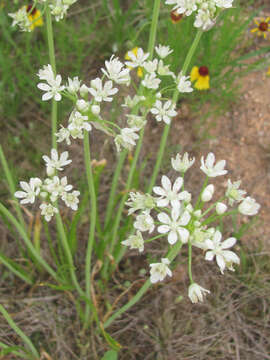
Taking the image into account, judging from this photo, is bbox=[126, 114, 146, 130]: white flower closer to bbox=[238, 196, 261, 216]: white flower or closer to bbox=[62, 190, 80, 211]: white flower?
bbox=[62, 190, 80, 211]: white flower

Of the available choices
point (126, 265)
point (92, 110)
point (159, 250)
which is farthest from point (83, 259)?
point (92, 110)

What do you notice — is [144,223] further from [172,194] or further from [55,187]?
[55,187]

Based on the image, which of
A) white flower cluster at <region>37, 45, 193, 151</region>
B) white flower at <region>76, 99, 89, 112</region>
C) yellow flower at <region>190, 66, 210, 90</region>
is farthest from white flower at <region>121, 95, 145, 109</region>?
yellow flower at <region>190, 66, 210, 90</region>

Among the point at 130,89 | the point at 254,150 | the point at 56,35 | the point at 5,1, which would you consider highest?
the point at 5,1

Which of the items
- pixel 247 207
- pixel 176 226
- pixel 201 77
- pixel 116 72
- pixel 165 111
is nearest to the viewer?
pixel 176 226

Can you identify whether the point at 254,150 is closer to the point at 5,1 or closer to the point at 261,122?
the point at 261,122

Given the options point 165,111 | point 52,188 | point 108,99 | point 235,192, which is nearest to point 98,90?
point 108,99

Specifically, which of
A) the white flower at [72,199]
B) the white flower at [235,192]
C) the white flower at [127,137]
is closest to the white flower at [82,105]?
the white flower at [127,137]
